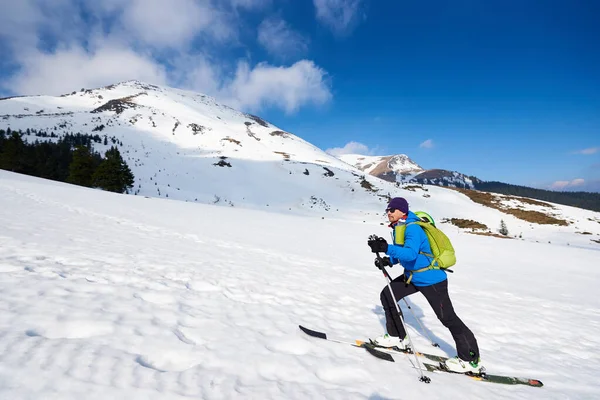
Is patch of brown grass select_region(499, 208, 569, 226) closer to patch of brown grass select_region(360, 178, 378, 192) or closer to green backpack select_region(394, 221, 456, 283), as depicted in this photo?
patch of brown grass select_region(360, 178, 378, 192)

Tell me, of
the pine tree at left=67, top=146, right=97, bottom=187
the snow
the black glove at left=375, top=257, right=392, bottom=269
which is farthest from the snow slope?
the black glove at left=375, top=257, right=392, bottom=269

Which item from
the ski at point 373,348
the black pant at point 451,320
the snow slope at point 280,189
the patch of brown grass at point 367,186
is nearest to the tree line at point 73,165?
the snow slope at point 280,189

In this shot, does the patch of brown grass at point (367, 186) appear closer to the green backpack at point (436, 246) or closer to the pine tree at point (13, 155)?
the green backpack at point (436, 246)

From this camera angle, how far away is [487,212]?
194 ft

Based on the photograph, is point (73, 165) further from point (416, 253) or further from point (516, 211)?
point (516, 211)

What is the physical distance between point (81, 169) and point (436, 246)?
58.2 m

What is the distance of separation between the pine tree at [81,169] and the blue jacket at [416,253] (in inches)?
2213

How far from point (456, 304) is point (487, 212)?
60598 mm

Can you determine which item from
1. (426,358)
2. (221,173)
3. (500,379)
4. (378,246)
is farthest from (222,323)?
(221,173)

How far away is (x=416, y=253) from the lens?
457 cm

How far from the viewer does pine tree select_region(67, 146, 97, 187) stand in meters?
46.9

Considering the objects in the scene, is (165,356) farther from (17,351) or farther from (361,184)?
(361,184)

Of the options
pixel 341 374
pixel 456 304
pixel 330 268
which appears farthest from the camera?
pixel 330 268

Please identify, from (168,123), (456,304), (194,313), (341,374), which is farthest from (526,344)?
(168,123)
